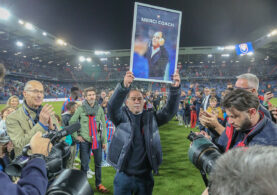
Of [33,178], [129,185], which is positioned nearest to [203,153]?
[33,178]

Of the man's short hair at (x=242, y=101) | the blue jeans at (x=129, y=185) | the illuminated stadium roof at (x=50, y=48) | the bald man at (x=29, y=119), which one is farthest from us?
the illuminated stadium roof at (x=50, y=48)

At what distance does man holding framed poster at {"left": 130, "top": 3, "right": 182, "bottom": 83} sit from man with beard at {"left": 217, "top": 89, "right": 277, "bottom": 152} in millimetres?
779

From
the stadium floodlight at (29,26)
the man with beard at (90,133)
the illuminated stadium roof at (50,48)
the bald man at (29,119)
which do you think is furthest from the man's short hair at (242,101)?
the stadium floodlight at (29,26)

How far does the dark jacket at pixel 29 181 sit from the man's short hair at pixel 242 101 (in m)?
1.56

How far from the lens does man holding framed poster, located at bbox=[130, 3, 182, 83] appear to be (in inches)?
80.7

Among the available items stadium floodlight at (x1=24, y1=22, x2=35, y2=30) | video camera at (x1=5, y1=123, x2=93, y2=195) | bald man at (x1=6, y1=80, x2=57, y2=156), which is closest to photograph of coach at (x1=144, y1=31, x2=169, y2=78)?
bald man at (x1=6, y1=80, x2=57, y2=156)

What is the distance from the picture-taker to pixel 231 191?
21.5 inches

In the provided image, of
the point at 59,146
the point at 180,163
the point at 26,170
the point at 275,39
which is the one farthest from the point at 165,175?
the point at 275,39

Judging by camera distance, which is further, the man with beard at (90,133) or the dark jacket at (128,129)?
the man with beard at (90,133)

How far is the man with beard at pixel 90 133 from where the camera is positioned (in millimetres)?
3596

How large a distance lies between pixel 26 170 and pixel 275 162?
1.17 m

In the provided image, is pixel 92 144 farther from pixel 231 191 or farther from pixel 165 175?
pixel 231 191

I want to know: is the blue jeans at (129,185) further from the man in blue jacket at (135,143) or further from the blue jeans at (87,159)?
the blue jeans at (87,159)

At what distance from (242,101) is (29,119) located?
2.36 m
